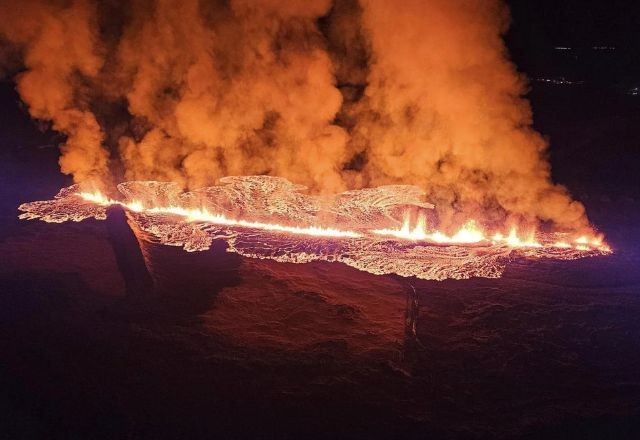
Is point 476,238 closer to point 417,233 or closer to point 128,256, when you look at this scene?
point 417,233

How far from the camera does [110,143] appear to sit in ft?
42.4

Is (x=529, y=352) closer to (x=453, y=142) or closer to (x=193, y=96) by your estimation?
(x=453, y=142)

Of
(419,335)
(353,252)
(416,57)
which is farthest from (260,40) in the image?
(419,335)

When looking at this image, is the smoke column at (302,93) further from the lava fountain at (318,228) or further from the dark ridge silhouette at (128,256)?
the dark ridge silhouette at (128,256)

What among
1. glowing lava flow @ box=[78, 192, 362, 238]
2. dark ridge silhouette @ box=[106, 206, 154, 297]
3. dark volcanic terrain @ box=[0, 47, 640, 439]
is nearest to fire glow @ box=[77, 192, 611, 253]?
glowing lava flow @ box=[78, 192, 362, 238]

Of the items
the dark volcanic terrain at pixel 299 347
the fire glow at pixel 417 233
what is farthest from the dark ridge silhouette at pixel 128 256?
the fire glow at pixel 417 233

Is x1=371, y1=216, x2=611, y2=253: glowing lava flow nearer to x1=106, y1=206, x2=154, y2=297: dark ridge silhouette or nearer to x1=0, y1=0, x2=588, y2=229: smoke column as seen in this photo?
x1=0, y1=0, x2=588, y2=229: smoke column

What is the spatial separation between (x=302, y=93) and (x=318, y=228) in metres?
3.14

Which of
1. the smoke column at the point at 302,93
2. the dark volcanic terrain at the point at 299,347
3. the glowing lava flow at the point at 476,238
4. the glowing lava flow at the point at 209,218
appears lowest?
the dark volcanic terrain at the point at 299,347

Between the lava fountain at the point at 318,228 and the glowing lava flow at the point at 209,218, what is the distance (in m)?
0.02

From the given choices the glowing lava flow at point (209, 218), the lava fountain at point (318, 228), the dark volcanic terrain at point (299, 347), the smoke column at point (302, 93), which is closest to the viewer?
the dark volcanic terrain at point (299, 347)

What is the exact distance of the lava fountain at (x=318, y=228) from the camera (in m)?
7.61

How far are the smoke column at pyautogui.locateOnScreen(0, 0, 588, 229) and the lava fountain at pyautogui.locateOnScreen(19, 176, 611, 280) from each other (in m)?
0.52

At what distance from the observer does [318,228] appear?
9.30 meters
